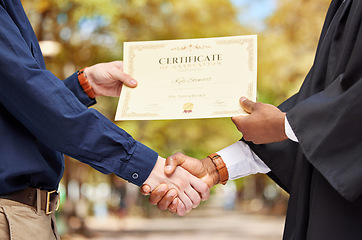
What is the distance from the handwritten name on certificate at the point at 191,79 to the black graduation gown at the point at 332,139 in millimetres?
327

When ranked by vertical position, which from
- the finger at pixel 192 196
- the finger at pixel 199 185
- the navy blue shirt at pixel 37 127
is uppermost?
the navy blue shirt at pixel 37 127

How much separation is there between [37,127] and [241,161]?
3.45 ft

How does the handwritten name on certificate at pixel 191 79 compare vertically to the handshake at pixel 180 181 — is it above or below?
above

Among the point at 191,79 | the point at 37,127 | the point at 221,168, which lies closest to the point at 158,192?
Answer: the point at 221,168

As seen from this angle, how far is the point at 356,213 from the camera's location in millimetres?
1720

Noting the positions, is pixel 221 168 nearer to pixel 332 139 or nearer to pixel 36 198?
pixel 332 139

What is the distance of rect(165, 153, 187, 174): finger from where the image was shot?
7.56 ft

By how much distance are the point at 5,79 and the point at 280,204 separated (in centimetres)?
2519

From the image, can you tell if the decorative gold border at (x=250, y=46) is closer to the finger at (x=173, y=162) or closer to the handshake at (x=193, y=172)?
the handshake at (x=193, y=172)

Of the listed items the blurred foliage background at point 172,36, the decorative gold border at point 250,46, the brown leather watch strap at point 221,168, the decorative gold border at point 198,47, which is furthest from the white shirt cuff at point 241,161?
the blurred foliage background at point 172,36

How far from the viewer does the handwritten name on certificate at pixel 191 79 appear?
7.14 feet

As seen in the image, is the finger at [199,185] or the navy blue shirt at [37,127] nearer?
the navy blue shirt at [37,127]

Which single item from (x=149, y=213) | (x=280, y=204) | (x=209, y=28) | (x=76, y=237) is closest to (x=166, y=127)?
(x=209, y=28)

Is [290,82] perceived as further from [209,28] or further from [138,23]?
[138,23]
